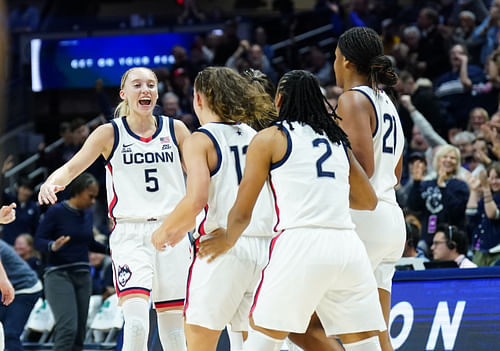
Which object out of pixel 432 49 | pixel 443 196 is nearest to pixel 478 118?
pixel 443 196

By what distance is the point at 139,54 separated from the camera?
15477 millimetres

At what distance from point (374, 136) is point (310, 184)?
80cm

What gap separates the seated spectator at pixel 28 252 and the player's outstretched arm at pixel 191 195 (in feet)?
21.7

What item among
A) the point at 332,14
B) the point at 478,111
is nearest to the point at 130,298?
the point at 478,111

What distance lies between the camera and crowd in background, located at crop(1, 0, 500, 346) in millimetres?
8055

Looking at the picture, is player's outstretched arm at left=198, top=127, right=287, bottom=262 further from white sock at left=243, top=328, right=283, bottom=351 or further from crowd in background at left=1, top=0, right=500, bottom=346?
crowd in background at left=1, top=0, right=500, bottom=346

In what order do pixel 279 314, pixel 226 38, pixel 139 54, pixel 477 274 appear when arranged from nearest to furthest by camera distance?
pixel 279 314 → pixel 477 274 → pixel 226 38 → pixel 139 54

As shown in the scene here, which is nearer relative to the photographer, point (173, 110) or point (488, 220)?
point (488, 220)

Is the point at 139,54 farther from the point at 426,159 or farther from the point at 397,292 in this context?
the point at 397,292

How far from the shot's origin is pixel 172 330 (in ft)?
16.5

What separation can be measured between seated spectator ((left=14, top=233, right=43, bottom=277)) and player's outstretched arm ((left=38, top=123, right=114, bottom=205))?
5369 mm

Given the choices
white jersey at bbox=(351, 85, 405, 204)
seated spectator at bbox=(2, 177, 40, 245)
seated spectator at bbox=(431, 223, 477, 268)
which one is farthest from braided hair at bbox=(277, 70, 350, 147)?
seated spectator at bbox=(2, 177, 40, 245)

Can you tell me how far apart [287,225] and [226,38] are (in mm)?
10006

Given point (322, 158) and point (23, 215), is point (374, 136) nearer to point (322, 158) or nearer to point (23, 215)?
point (322, 158)
